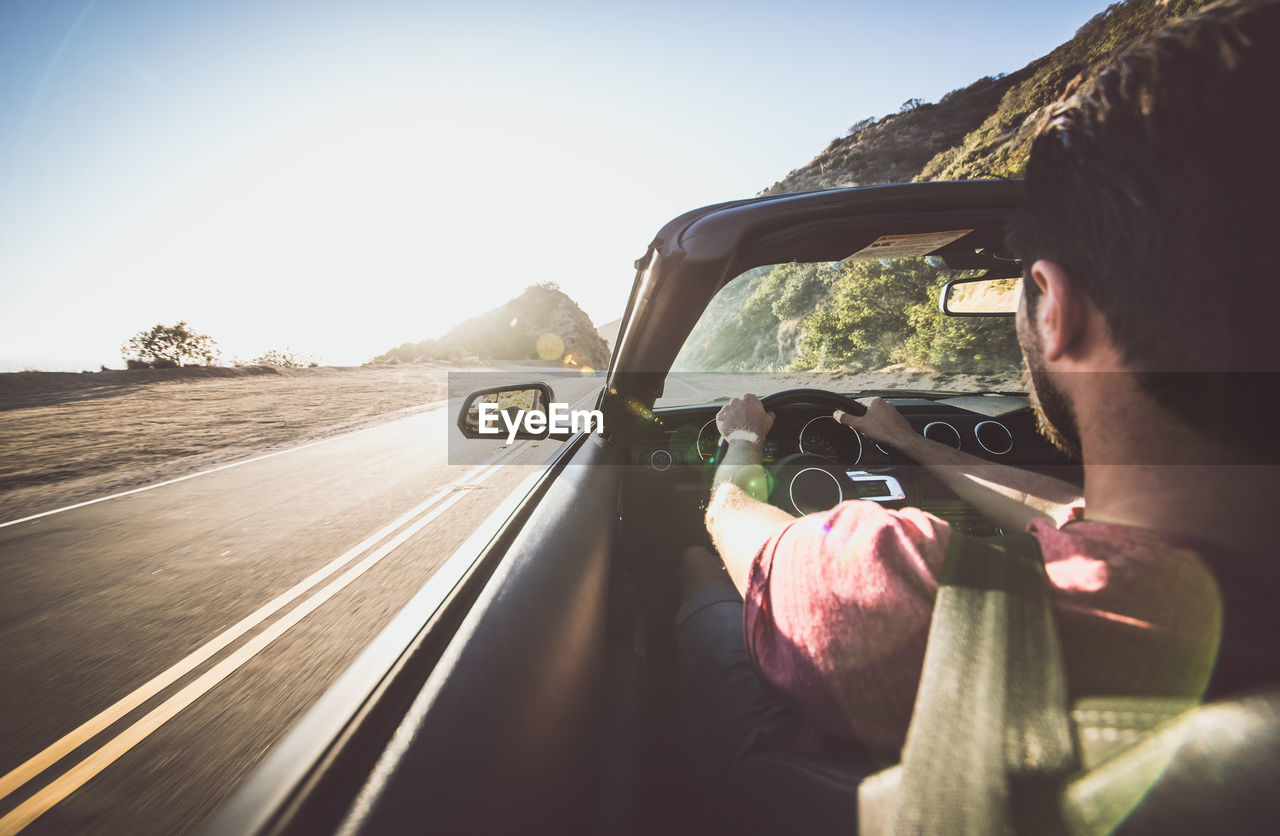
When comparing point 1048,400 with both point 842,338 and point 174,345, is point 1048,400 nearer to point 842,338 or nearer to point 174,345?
point 842,338

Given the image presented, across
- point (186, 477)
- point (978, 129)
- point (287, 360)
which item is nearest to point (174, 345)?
point (287, 360)

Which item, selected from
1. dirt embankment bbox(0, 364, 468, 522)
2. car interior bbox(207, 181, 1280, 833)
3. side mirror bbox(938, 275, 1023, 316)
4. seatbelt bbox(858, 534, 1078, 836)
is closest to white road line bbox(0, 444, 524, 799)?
car interior bbox(207, 181, 1280, 833)

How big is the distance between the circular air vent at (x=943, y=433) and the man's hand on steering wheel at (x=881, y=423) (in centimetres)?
31

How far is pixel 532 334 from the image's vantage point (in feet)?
199

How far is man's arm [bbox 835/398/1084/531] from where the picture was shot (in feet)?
5.76

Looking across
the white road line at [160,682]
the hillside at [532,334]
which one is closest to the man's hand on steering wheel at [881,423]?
the white road line at [160,682]

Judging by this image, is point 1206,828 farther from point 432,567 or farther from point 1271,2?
point 432,567

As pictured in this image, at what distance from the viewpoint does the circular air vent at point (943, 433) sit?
2.35 metres

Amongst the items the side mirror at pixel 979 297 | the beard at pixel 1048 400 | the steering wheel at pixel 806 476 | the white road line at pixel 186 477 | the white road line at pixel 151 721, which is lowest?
the white road line at pixel 151 721

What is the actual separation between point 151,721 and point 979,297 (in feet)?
16.3

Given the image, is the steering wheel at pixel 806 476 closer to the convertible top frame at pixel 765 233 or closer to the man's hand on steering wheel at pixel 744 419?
the man's hand on steering wheel at pixel 744 419

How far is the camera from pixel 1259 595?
545mm

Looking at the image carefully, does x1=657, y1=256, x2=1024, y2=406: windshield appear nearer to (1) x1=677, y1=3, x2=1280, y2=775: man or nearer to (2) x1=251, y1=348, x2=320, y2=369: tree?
(1) x1=677, y1=3, x2=1280, y2=775: man

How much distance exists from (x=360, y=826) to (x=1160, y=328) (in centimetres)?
116
